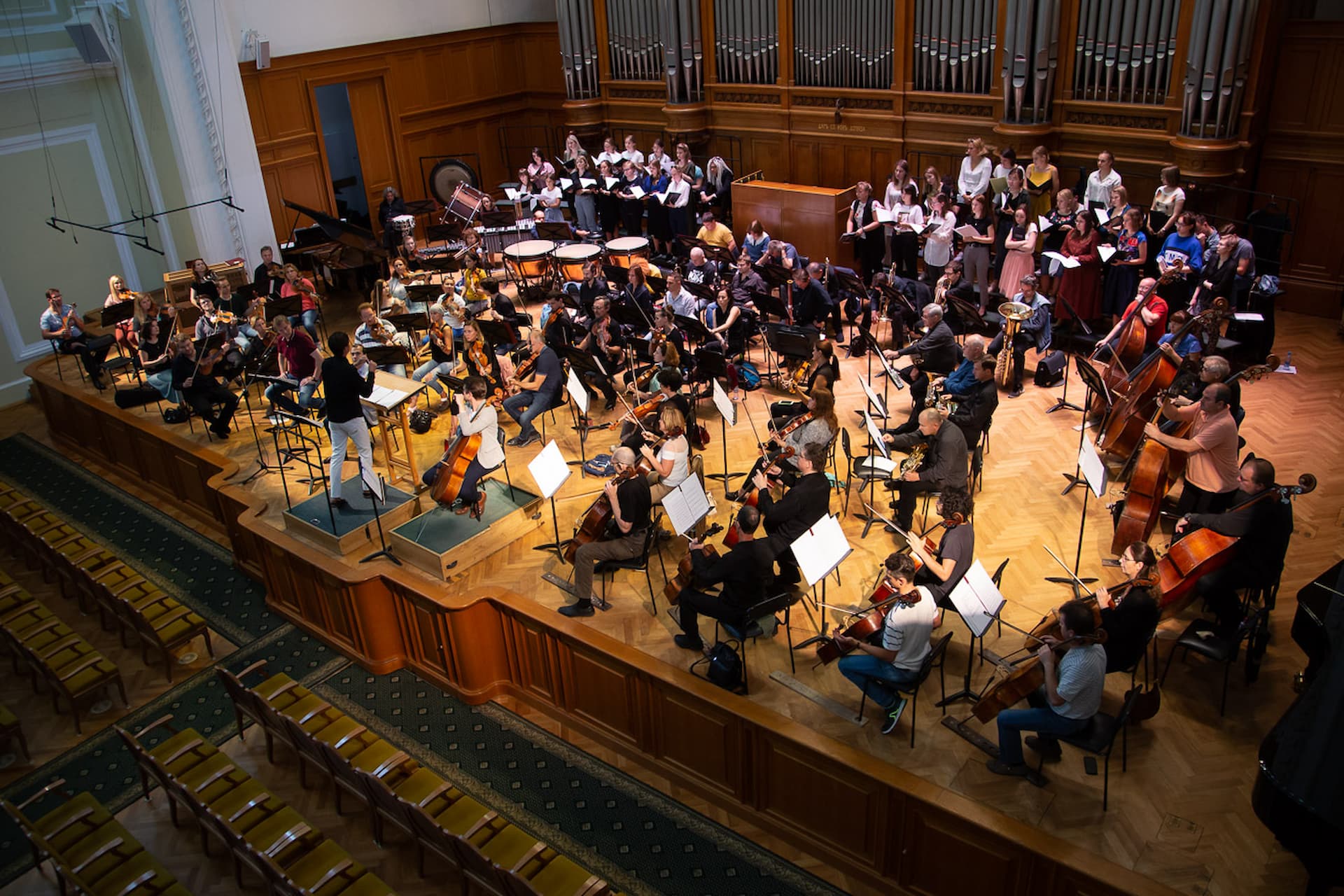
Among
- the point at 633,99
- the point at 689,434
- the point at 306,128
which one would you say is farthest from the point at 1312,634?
the point at 306,128

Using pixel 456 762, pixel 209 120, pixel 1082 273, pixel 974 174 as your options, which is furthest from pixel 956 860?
pixel 209 120

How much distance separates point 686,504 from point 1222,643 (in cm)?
329

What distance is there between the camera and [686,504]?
22.2ft

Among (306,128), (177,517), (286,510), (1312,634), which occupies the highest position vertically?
(306,128)

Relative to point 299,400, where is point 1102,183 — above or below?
above

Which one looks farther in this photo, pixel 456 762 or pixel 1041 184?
pixel 1041 184

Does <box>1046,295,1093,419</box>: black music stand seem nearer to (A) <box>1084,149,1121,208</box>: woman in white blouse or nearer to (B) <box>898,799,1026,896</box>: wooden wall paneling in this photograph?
(A) <box>1084,149,1121,208</box>: woman in white blouse

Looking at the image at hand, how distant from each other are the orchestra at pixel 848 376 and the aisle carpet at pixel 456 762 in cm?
114

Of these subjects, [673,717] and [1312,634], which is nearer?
[1312,634]

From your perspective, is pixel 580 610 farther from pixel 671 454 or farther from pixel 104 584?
pixel 104 584

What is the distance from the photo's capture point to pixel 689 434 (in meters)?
9.43

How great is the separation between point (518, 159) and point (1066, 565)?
13366 mm

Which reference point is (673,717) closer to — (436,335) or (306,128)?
(436,335)

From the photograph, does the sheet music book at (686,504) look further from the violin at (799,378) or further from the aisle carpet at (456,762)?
the violin at (799,378)
